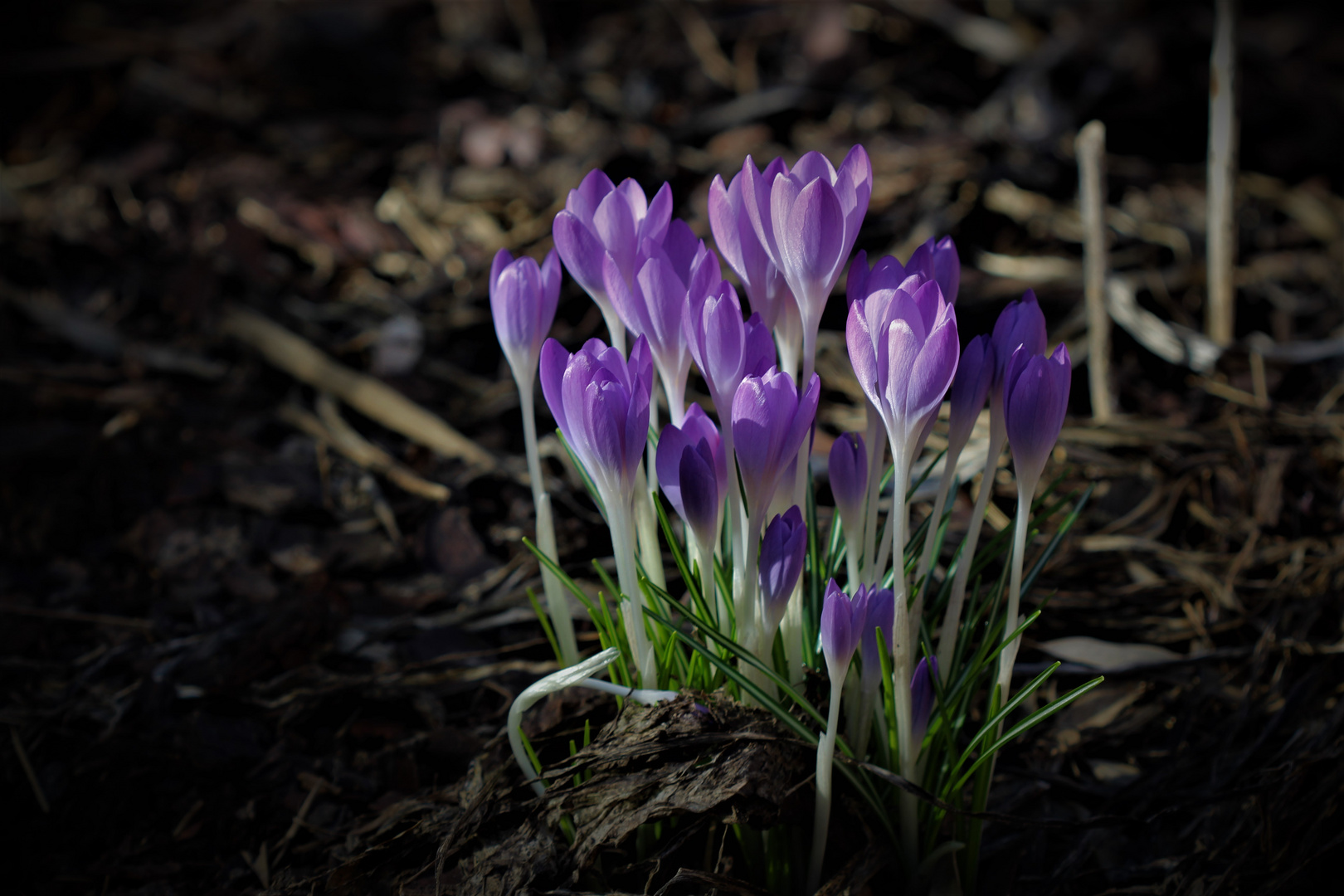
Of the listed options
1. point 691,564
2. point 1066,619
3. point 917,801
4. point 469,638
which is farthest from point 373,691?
point 1066,619

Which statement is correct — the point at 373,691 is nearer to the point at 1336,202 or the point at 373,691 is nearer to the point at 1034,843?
the point at 1034,843

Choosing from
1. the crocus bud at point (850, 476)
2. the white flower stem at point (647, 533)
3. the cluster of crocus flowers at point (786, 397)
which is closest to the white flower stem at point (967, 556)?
the cluster of crocus flowers at point (786, 397)

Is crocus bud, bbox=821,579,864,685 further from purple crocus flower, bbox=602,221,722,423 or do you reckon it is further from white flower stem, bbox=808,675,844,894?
purple crocus flower, bbox=602,221,722,423

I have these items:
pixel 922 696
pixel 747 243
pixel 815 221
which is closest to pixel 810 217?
pixel 815 221

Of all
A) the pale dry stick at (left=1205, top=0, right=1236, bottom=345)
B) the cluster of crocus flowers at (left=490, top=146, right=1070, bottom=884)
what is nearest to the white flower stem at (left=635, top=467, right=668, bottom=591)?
the cluster of crocus flowers at (left=490, top=146, right=1070, bottom=884)

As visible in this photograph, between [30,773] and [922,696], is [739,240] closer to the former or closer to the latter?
[922,696]

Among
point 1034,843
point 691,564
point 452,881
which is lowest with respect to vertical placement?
point 1034,843

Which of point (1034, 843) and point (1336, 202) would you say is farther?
point (1336, 202)

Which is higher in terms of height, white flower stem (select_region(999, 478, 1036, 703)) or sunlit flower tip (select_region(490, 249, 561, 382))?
sunlit flower tip (select_region(490, 249, 561, 382))

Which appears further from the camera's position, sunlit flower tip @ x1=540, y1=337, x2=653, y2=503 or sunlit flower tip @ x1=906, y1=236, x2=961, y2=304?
sunlit flower tip @ x1=906, y1=236, x2=961, y2=304
